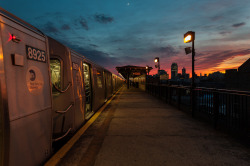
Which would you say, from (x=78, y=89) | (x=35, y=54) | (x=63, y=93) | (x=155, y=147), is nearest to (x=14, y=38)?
(x=35, y=54)

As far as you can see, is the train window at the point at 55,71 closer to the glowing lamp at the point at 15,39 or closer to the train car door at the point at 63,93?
the train car door at the point at 63,93

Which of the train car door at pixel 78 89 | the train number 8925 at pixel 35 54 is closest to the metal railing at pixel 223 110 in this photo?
the train car door at pixel 78 89

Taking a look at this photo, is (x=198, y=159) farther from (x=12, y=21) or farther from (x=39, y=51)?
(x=12, y=21)

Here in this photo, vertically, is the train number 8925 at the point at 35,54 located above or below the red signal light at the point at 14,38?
below

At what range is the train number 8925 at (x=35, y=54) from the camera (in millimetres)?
2297

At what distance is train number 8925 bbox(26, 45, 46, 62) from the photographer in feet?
7.54

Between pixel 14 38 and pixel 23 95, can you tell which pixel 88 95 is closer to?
pixel 23 95

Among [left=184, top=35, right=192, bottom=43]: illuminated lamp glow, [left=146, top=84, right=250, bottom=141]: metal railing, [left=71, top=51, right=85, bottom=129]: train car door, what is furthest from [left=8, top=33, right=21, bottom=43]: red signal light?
[left=184, top=35, right=192, bottom=43]: illuminated lamp glow

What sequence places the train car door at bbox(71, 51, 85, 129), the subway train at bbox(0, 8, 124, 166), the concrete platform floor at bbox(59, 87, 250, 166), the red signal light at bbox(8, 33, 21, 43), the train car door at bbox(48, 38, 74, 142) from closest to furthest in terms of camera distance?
the subway train at bbox(0, 8, 124, 166) → the red signal light at bbox(8, 33, 21, 43) → the concrete platform floor at bbox(59, 87, 250, 166) → the train car door at bbox(48, 38, 74, 142) → the train car door at bbox(71, 51, 85, 129)

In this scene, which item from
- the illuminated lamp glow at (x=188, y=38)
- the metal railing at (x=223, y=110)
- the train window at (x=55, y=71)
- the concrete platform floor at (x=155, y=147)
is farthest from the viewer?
the illuminated lamp glow at (x=188, y=38)

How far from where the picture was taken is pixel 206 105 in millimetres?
5219

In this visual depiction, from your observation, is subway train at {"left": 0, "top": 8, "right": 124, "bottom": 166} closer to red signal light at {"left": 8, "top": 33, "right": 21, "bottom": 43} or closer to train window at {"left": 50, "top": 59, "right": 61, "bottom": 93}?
red signal light at {"left": 8, "top": 33, "right": 21, "bottom": 43}

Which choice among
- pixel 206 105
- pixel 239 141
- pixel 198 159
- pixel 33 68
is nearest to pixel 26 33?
pixel 33 68

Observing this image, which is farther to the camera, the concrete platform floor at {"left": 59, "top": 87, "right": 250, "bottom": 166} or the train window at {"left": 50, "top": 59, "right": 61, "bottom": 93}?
the train window at {"left": 50, "top": 59, "right": 61, "bottom": 93}
